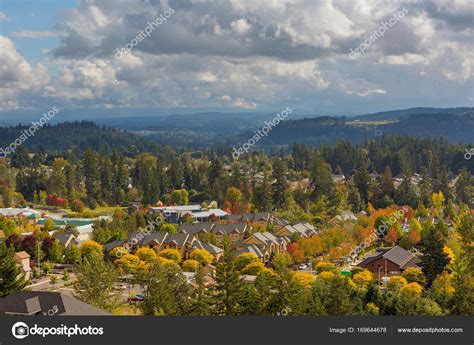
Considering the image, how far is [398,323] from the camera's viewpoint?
31.6ft

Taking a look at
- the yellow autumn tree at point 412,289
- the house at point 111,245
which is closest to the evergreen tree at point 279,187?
the house at point 111,245

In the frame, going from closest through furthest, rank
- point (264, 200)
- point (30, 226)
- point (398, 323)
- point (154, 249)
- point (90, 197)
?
point (398, 323), point (154, 249), point (30, 226), point (264, 200), point (90, 197)

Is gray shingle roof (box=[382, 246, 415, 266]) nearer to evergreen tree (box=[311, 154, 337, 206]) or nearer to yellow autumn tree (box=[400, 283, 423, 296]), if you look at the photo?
yellow autumn tree (box=[400, 283, 423, 296])

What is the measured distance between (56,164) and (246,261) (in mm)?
36502

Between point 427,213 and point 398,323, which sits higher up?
point 398,323

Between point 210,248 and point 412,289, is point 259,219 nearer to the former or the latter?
point 210,248

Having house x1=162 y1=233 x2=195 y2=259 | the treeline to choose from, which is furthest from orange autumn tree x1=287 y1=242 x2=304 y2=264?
the treeline

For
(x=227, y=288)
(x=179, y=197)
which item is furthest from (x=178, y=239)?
(x=179, y=197)

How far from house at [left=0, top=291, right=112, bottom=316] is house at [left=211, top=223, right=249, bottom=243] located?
21879 mm

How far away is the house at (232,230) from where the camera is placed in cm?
3647

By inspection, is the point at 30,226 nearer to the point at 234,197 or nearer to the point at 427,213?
the point at 234,197

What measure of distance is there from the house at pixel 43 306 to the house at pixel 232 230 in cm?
2188

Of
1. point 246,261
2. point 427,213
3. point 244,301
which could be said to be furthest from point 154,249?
point 427,213

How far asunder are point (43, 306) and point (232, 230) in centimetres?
2374
